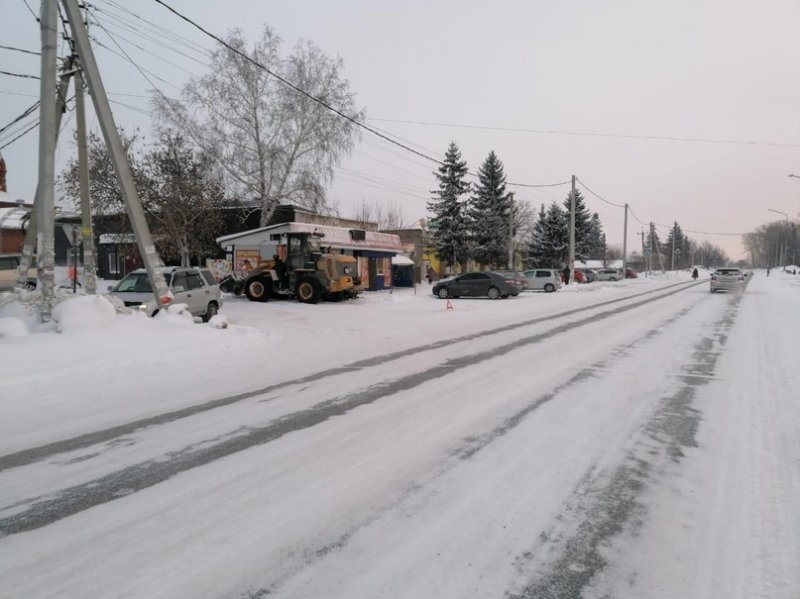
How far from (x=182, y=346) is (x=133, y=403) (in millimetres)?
3469

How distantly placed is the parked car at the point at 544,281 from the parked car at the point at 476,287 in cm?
800

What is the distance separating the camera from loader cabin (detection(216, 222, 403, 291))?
71.2ft

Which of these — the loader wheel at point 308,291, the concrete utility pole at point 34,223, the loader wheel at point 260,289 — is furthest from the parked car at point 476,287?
the concrete utility pole at point 34,223

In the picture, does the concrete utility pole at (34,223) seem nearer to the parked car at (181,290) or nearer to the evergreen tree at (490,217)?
the parked car at (181,290)

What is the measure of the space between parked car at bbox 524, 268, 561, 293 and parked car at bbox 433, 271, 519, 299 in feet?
26.3

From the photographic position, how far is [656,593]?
245cm

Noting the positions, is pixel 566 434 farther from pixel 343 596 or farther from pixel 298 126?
pixel 298 126

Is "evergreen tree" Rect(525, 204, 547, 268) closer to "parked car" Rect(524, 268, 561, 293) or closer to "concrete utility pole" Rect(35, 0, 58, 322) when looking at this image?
"parked car" Rect(524, 268, 561, 293)

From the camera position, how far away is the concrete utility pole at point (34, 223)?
38.6ft

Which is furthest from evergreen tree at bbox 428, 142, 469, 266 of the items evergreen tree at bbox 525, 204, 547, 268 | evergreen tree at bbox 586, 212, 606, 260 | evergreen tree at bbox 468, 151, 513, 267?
evergreen tree at bbox 586, 212, 606, 260

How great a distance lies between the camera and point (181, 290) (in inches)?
552

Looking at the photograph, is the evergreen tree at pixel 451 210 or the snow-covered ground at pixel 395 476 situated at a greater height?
the evergreen tree at pixel 451 210

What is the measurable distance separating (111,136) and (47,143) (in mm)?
1205

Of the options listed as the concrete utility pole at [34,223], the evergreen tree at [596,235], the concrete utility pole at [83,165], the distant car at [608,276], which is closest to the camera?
the concrete utility pole at [34,223]
